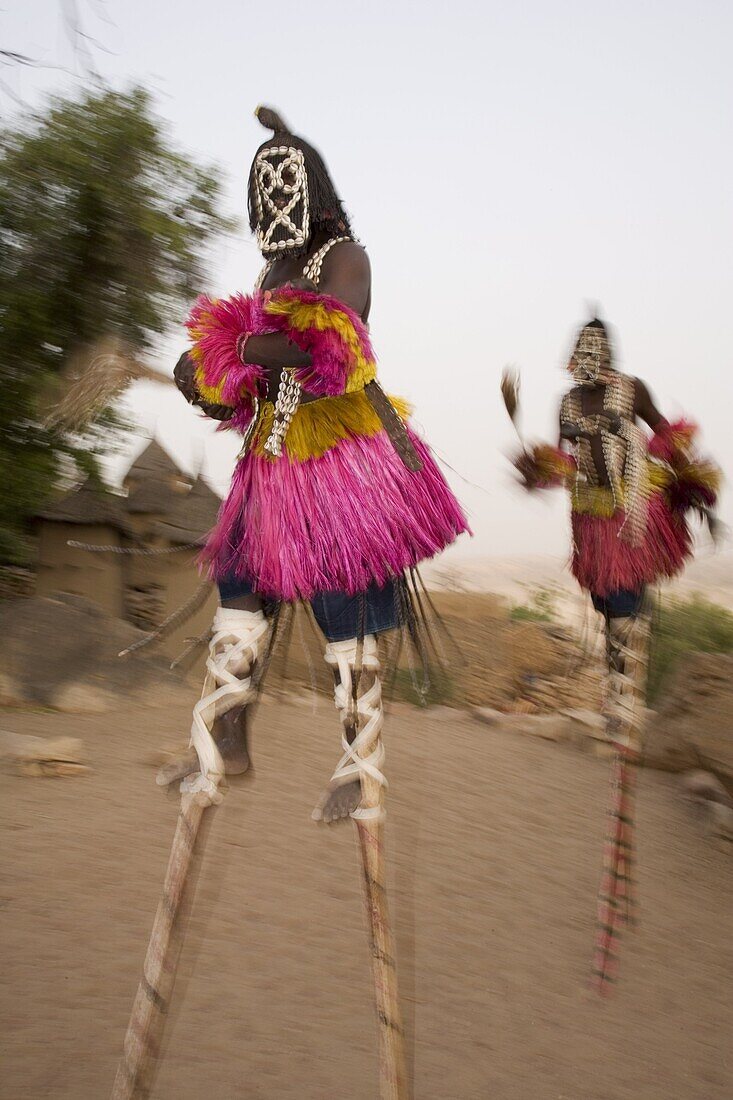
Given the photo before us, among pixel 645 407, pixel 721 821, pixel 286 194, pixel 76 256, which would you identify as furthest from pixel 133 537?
pixel 286 194

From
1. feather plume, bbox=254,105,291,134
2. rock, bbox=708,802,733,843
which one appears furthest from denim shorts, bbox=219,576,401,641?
rock, bbox=708,802,733,843

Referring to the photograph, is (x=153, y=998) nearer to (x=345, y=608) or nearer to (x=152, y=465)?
(x=345, y=608)

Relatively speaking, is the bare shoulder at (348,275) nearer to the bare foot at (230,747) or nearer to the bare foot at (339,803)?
the bare foot at (230,747)

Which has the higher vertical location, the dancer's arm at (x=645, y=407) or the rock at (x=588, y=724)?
the dancer's arm at (x=645, y=407)

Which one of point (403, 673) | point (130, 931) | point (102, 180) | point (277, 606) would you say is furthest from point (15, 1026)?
point (102, 180)

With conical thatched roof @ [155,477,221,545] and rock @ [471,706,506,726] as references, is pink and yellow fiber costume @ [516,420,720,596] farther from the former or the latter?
conical thatched roof @ [155,477,221,545]

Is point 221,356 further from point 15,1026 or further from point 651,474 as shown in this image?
point 651,474

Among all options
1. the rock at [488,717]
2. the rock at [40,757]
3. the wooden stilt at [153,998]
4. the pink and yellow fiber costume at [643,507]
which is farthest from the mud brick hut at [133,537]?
the wooden stilt at [153,998]

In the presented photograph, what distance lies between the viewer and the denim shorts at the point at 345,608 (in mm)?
2246

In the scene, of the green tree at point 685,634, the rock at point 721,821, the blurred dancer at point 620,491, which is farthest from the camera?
the green tree at point 685,634

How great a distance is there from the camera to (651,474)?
12.6 feet

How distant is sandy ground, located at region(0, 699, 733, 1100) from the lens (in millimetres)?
2512

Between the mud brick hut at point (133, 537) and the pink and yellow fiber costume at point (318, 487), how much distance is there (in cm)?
901

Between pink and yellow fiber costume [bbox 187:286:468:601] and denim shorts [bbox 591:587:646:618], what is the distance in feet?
5.70
